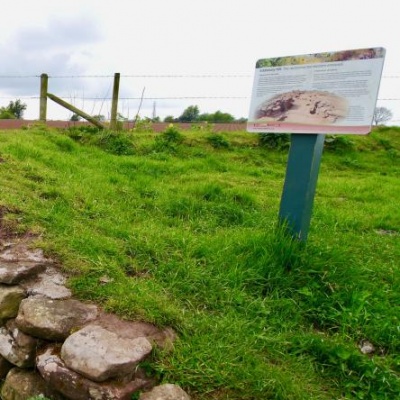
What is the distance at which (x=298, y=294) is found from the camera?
2.96m

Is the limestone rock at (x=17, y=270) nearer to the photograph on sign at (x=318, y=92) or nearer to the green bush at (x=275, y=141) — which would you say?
the photograph on sign at (x=318, y=92)

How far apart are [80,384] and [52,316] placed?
19.3 inches

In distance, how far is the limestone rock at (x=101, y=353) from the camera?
6.44 ft

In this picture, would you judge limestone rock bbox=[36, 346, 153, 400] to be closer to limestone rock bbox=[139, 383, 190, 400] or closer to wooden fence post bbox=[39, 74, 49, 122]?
limestone rock bbox=[139, 383, 190, 400]

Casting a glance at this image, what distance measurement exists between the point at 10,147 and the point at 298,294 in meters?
4.78

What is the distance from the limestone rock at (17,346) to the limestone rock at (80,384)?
0.19m

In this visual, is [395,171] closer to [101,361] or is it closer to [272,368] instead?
[272,368]

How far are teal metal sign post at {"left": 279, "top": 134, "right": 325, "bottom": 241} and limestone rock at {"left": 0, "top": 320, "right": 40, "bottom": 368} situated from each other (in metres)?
2.10

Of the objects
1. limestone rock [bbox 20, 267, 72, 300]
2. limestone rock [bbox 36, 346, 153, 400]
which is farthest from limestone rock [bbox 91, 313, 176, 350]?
limestone rock [bbox 20, 267, 72, 300]

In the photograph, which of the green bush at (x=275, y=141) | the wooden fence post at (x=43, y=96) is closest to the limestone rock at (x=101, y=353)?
the green bush at (x=275, y=141)

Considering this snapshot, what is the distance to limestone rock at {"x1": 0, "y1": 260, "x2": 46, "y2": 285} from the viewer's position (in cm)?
264

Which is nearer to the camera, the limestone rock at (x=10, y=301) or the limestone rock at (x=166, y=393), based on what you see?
the limestone rock at (x=166, y=393)

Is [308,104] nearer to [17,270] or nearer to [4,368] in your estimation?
[17,270]

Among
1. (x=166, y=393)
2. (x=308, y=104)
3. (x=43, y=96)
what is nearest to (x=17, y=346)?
(x=166, y=393)
